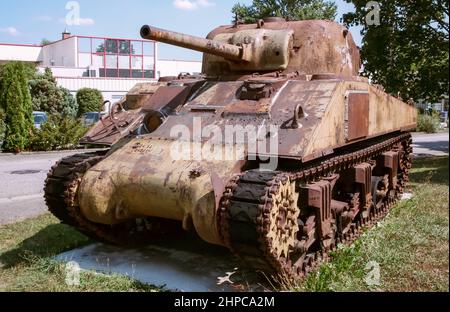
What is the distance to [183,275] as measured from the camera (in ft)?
20.1

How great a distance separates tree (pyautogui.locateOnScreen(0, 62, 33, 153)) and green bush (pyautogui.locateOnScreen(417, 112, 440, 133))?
2488 cm

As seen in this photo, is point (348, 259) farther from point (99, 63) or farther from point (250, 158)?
point (99, 63)

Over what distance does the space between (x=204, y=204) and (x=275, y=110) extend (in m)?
1.49

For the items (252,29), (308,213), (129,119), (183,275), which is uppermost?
(252,29)

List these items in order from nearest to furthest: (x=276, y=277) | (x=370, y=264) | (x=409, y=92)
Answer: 1. (x=276, y=277)
2. (x=370, y=264)
3. (x=409, y=92)

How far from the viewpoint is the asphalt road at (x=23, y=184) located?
960cm

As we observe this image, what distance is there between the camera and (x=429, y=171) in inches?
565

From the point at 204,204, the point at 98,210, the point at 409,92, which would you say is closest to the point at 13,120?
the point at 409,92

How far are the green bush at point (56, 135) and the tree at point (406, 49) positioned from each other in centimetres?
1171

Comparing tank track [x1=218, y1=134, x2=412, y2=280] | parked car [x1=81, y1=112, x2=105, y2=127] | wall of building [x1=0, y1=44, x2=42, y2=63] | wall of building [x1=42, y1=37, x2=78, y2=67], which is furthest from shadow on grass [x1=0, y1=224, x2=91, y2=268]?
wall of building [x1=42, y1=37, x2=78, y2=67]

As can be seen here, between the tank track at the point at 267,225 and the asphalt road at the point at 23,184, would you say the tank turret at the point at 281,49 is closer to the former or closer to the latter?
the tank track at the point at 267,225

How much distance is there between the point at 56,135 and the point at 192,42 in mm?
15770

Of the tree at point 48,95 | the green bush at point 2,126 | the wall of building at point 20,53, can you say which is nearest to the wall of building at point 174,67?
the tree at point 48,95
